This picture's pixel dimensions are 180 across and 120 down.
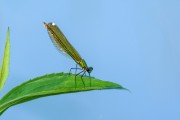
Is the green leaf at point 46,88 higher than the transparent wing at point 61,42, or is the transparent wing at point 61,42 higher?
the transparent wing at point 61,42

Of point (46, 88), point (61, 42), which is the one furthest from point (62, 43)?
point (46, 88)

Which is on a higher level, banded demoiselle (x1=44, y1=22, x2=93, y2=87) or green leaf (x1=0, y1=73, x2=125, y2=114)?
banded demoiselle (x1=44, y1=22, x2=93, y2=87)

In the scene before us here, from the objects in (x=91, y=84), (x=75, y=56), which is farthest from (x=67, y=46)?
(x=91, y=84)

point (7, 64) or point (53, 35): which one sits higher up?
point (53, 35)

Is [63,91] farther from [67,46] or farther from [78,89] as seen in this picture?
[67,46]

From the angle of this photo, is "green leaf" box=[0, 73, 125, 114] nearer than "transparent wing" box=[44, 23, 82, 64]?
Yes

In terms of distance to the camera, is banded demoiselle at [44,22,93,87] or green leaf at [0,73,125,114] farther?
banded demoiselle at [44,22,93,87]

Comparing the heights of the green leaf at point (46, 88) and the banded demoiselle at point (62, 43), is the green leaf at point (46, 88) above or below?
below

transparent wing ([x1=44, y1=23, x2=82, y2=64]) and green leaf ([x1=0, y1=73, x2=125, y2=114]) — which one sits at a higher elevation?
transparent wing ([x1=44, y1=23, x2=82, y2=64])

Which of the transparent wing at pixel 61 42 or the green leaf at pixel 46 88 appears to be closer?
the green leaf at pixel 46 88
